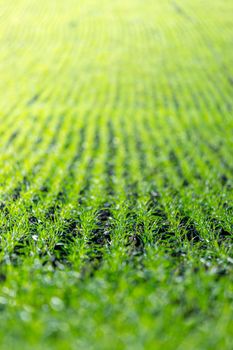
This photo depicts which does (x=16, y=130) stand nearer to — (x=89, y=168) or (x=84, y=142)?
(x=84, y=142)

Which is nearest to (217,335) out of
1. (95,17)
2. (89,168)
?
(89,168)

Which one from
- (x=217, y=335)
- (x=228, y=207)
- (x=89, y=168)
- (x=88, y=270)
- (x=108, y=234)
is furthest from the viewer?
(x=89, y=168)

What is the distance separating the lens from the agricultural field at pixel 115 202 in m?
2.90

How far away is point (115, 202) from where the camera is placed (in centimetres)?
572

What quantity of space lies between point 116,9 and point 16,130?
66.9ft

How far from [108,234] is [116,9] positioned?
25.0m

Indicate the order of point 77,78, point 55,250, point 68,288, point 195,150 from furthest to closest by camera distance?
point 77,78 < point 195,150 < point 55,250 < point 68,288

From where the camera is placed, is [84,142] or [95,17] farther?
A: [95,17]

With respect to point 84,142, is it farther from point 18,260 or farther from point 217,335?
point 217,335

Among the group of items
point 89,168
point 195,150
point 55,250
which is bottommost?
point 195,150

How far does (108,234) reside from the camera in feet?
15.7

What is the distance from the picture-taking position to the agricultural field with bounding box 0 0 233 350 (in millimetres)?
2900

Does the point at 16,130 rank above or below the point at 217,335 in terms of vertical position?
below

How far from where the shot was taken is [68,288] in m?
3.34
